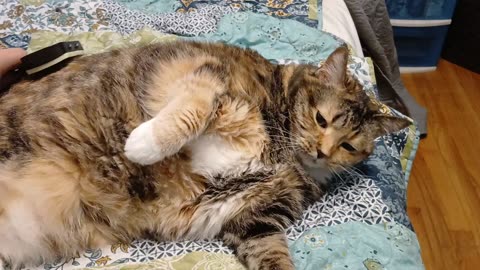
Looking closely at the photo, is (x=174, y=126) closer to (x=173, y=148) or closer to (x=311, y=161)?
(x=173, y=148)

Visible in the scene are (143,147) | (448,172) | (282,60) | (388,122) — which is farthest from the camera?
(448,172)

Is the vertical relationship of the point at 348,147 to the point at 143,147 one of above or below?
below

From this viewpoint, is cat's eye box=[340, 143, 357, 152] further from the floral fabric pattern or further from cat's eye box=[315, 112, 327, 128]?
the floral fabric pattern

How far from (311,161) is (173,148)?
0.42 meters

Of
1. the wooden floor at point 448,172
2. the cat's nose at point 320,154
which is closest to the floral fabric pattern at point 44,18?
the cat's nose at point 320,154

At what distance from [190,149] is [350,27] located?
132cm

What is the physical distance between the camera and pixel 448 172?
2.55 metres

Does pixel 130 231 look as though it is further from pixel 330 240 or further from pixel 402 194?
pixel 402 194

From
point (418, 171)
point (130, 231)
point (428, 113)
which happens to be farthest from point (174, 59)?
point (428, 113)

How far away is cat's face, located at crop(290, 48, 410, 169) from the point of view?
137cm

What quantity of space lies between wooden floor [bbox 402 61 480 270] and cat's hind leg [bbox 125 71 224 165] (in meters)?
1.42

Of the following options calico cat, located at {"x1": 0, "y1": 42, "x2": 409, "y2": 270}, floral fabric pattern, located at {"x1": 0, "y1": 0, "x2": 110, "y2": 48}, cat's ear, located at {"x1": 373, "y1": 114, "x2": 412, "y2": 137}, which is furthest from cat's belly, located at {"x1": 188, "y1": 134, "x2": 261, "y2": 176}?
floral fabric pattern, located at {"x1": 0, "y1": 0, "x2": 110, "y2": 48}

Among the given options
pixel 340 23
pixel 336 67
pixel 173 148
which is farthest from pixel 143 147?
pixel 340 23

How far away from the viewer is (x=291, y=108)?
1.43 m
